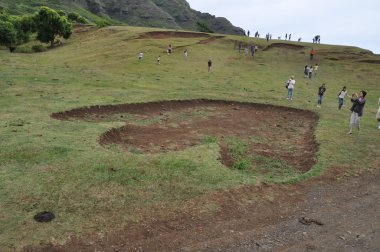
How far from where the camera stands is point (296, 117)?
2952cm

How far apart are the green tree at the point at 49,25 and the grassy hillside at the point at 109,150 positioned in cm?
2769

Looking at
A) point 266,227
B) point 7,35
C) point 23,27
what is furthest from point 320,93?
point 23,27

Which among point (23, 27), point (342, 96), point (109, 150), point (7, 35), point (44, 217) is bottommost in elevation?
point (44, 217)

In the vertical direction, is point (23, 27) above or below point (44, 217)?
above

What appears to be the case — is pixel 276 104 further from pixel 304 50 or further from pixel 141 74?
pixel 304 50

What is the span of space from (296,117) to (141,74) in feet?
69.1

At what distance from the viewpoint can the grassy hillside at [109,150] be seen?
477 inches

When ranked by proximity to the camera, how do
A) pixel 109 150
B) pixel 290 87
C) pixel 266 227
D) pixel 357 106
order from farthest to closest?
1. pixel 290 87
2. pixel 357 106
3. pixel 109 150
4. pixel 266 227

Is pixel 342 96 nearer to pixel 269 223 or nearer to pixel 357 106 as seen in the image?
pixel 357 106

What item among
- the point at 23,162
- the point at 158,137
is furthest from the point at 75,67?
the point at 23,162

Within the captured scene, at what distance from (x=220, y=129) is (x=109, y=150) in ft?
28.2

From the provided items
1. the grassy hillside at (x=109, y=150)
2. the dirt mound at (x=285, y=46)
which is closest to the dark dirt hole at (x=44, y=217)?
the grassy hillside at (x=109, y=150)

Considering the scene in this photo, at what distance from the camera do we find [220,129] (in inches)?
933

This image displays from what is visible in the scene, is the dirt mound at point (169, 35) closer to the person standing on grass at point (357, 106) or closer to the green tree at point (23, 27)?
the green tree at point (23, 27)
